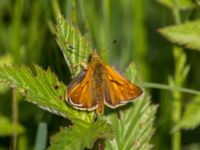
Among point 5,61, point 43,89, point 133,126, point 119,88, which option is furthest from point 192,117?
point 5,61

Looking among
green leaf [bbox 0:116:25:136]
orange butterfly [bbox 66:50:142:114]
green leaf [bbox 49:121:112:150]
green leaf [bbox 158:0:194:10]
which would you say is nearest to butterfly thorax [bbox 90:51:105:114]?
orange butterfly [bbox 66:50:142:114]

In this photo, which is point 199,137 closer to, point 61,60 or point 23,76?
point 61,60

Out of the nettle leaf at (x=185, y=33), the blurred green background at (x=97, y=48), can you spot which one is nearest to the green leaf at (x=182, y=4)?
the blurred green background at (x=97, y=48)

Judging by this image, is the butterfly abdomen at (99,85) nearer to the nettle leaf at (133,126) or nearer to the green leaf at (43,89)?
the green leaf at (43,89)

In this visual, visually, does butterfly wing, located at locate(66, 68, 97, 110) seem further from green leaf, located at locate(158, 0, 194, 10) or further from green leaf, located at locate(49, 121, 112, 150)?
green leaf, located at locate(158, 0, 194, 10)

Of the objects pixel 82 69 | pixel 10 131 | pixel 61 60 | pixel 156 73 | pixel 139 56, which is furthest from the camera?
pixel 156 73

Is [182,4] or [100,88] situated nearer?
[100,88]

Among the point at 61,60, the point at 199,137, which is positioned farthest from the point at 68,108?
the point at 199,137

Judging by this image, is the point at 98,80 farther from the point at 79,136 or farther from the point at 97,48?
the point at 97,48
